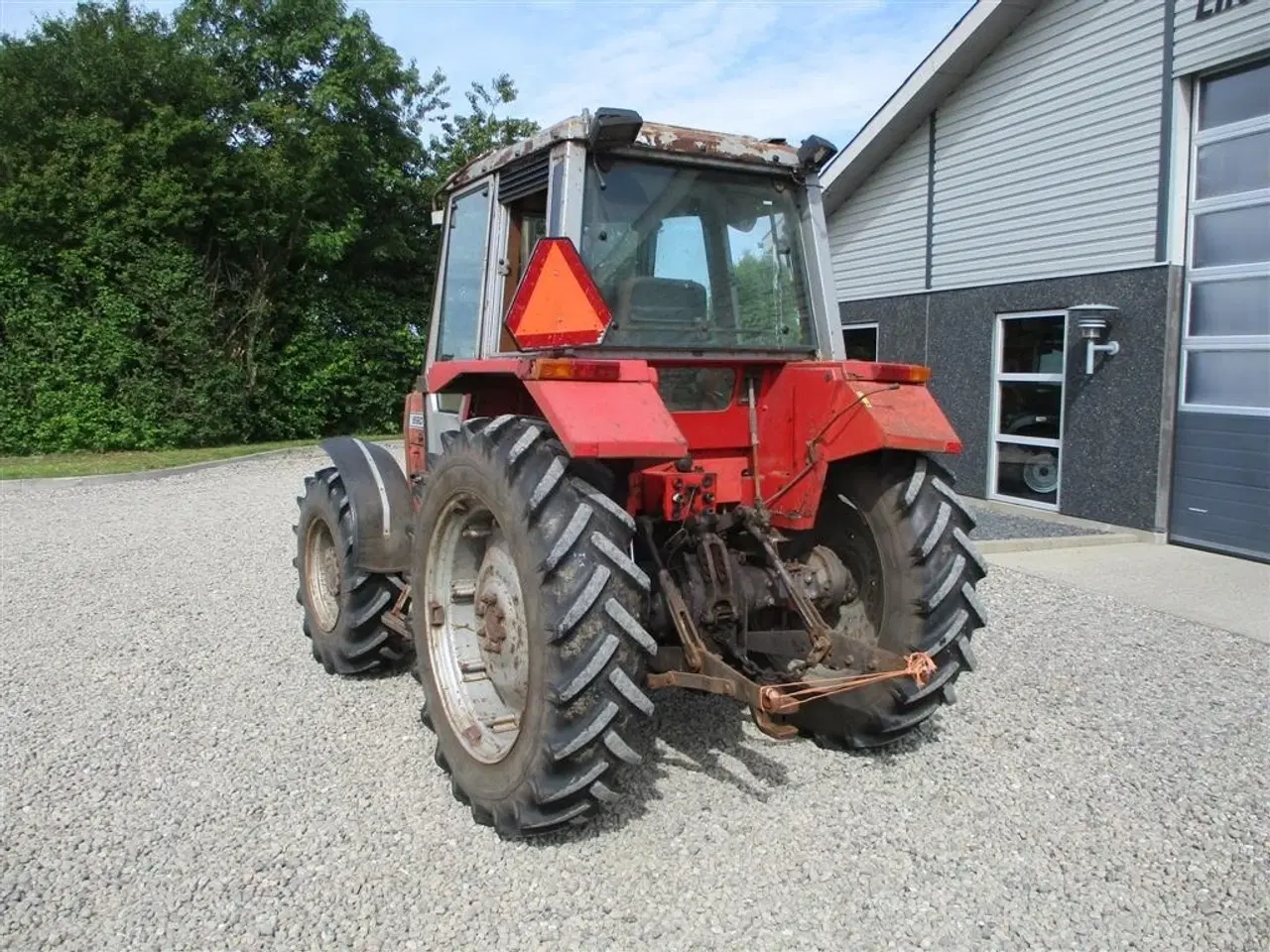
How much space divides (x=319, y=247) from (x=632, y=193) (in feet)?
53.4

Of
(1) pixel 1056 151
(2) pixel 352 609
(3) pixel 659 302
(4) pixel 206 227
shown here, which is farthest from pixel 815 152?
(4) pixel 206 227

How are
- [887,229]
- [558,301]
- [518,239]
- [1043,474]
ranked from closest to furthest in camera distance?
[558,301] < [518,239] < [1043,474] < [887,229]

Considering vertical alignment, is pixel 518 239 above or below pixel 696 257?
above

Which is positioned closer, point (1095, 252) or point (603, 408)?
point (603, 408)

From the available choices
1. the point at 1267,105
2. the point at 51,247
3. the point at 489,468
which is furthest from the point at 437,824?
the point at 51,247

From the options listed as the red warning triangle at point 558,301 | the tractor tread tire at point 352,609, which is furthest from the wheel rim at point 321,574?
the red warning triangle at point 558,301

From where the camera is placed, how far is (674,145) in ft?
12.2

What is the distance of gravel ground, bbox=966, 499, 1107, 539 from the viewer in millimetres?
8547

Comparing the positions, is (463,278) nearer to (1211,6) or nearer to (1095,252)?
(1095,252)

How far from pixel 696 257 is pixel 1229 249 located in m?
6.09

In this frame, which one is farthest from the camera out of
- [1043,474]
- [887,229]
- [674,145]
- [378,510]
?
[887,229]

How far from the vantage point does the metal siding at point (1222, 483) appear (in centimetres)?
760

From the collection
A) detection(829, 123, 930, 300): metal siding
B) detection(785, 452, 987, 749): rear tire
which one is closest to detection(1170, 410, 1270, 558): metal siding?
detection(829, 123, 930, 300): metal siding

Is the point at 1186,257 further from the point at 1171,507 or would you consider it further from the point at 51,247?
the point at 51,247
